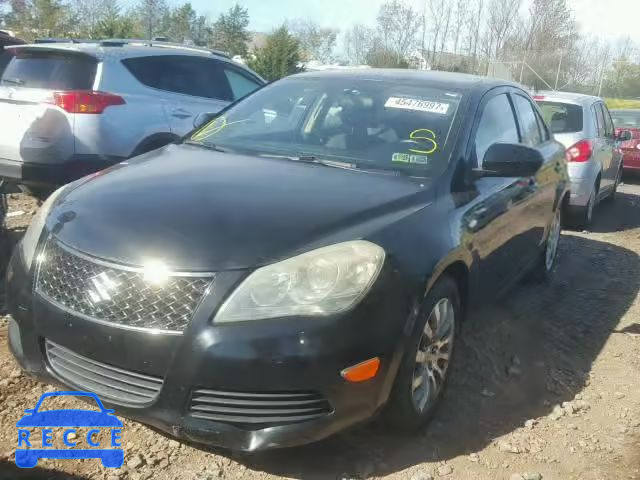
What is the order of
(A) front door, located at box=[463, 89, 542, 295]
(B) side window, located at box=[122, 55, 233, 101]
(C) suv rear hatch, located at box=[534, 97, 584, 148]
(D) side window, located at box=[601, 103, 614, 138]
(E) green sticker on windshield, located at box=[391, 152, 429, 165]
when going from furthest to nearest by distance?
(D) side window, located at box=[601, 103, 614, 138] < (C) suv rear hatch, located at box=[534, 97, 584, 148] < (B) side window, located at box=[122, 55, 233, 101] < (A) front door, located at box=[463, 89, 542, 295] < (E) green sticker on windshield, located at box=[391, 152, 429, 165]

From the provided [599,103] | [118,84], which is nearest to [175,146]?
[118,84]

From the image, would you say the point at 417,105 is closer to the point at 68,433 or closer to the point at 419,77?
the point at 419,77

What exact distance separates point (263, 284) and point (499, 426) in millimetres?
1557

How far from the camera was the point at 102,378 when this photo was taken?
248 cm

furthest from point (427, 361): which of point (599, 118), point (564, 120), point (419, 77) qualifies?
point (599, 118)

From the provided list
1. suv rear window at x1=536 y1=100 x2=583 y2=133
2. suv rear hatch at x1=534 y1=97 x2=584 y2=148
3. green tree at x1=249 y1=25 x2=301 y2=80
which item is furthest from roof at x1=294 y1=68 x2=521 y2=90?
green tree at x1=249 y1=25 x2=301 y2=80

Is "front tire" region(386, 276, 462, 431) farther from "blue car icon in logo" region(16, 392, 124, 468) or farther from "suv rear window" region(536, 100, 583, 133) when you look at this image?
"suv rear window" region(536, 100, 583, 133)

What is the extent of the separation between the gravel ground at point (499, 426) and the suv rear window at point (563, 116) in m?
3.45

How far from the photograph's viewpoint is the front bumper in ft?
7.50

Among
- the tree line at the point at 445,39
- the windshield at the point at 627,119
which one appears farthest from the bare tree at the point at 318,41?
the windshield at the point at 627,119

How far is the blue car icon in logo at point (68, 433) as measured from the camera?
8.73 ft

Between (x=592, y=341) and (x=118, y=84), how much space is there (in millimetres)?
4664

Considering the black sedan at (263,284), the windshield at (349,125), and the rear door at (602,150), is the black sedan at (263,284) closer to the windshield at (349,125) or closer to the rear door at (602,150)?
the windshield at (349,125)

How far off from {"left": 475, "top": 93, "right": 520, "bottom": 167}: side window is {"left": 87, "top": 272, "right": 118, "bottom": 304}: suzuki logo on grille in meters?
2.11
